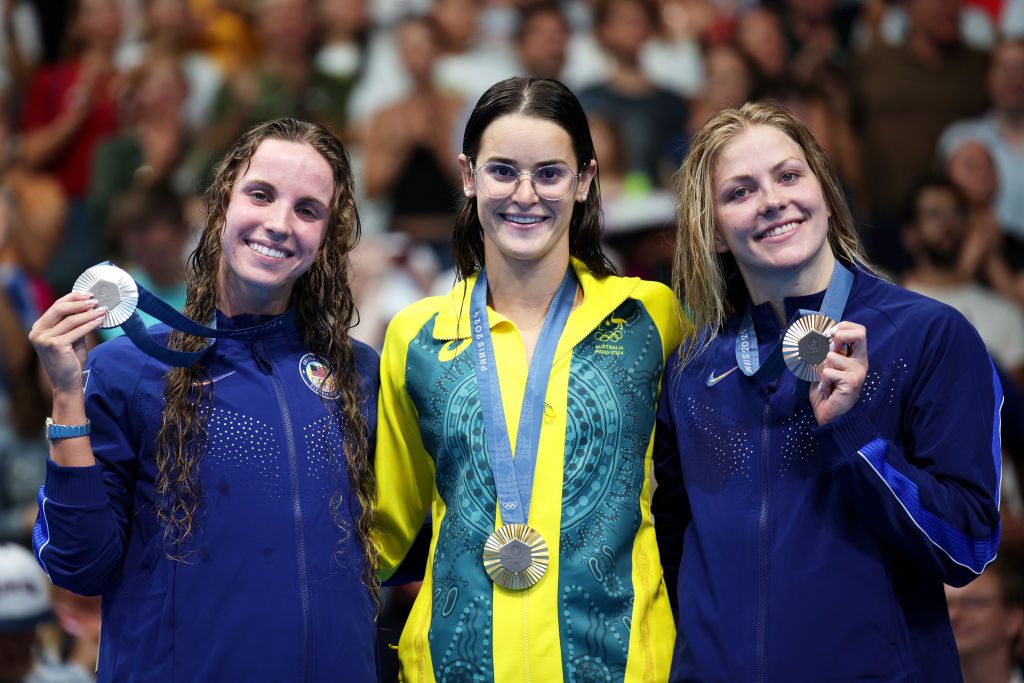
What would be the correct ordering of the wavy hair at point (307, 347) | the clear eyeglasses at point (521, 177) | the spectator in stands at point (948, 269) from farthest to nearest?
the spectator in stands at point (948, 269) → the clear eyeglasses at point (521, 177) → the wavy hair at point (307, 347)

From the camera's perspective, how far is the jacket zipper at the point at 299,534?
9.45 feet

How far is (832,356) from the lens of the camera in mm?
2619

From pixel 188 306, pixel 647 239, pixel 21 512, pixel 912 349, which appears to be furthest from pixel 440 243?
pixel 912 349

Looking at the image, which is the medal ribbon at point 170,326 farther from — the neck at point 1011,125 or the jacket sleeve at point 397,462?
the neck at point 1011,125

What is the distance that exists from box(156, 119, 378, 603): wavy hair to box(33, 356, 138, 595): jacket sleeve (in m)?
0.09

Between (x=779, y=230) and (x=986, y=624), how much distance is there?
6.34 ft

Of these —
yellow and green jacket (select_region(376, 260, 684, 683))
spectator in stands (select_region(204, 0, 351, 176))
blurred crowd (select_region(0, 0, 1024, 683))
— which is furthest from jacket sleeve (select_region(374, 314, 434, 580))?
spectator in stands (select_region(204, 0, 351, 176))

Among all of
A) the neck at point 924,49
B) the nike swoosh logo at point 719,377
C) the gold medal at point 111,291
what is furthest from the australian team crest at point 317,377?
the neck at point 924,49

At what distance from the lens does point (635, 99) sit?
7.32 meters

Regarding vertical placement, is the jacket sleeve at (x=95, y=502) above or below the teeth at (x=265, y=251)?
below

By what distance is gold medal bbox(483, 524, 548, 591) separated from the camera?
283 cm

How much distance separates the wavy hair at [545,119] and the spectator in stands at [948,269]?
3.68 meters

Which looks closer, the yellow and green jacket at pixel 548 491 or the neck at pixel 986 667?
the yellow and green jacket at pixel 548 491

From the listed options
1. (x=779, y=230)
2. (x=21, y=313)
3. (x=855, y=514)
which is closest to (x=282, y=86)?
(x=21, y=313)
